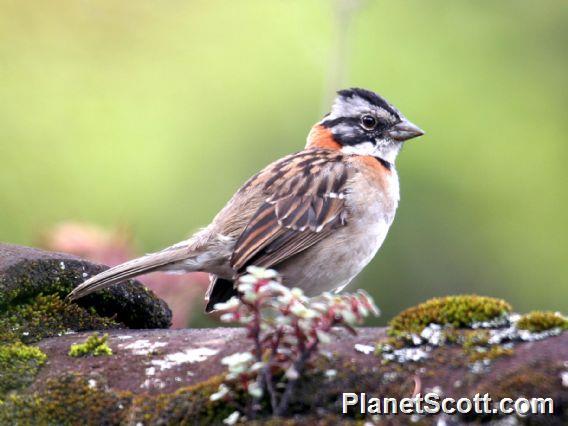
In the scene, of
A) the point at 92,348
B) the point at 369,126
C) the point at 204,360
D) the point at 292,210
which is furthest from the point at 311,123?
the point at 204,360

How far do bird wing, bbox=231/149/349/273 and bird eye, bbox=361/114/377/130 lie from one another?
17.1 inches

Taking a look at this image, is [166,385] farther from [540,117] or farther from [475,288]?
[540,117]

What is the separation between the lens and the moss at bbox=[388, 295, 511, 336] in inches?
124

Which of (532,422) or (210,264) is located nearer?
(532,422)

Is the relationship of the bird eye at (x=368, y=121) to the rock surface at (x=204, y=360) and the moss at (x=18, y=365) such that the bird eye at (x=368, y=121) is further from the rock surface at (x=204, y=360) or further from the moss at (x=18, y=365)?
the moss at (x=18, y=365)

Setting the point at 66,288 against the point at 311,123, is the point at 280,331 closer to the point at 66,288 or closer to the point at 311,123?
the point at 66,288

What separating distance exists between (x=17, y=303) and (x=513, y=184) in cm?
636

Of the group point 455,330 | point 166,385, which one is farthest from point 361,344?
point 166,385

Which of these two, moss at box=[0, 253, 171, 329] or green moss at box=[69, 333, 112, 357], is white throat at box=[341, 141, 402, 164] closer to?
moss at box=[0, 253, 171, 329]

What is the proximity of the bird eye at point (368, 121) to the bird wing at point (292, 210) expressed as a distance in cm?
43

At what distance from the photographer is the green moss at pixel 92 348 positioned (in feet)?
11.6

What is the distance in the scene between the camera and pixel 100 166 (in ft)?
30.6

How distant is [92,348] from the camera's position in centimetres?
356

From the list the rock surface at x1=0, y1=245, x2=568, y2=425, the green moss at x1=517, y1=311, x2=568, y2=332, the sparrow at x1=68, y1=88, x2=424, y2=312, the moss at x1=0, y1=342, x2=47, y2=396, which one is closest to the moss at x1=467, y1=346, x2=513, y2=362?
the rock surface at x1=0, y1=245, x2=568, y2=425
